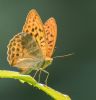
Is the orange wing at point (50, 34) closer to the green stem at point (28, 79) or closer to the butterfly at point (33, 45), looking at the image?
the butterfly at point (33, 45)

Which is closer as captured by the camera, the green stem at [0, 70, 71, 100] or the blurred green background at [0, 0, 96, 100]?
the green stem at [0, 70, 71, 100]

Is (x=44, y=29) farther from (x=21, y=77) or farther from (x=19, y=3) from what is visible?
(x=19, y=3)

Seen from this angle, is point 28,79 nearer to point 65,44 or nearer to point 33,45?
point 33,45

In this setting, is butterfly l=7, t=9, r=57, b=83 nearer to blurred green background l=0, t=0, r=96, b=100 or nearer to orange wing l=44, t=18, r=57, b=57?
orange wing l=44, t=18, r=57, b=57

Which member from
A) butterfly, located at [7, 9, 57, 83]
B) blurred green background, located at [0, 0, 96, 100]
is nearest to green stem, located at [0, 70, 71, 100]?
butterfly, located at [7, 9, 57, 83]

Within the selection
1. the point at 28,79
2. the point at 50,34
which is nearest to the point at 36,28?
the point at 50,34
